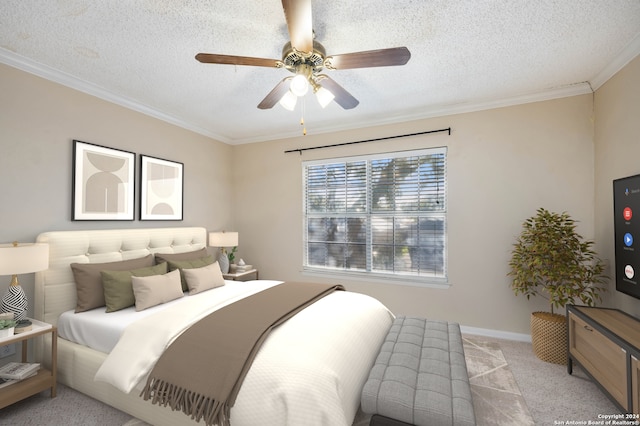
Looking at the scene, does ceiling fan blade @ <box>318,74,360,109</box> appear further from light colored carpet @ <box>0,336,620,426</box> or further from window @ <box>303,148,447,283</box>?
light colored carpet @ <box>0,336,620,426</box>

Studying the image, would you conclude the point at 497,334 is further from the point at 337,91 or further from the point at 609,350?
the point at 337,91

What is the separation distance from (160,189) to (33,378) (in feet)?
6.80

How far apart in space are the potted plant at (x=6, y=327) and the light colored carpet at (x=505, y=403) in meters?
0.58

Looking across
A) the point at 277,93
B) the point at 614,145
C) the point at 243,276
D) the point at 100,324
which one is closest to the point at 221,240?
the point at 243,276

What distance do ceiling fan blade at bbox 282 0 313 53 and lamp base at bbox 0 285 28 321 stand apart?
106 inches

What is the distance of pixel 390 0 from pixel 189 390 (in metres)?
2.54

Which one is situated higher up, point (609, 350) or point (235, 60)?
point (235, 60)

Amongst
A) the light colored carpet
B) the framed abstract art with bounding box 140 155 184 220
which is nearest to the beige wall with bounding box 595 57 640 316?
the light colored carpet

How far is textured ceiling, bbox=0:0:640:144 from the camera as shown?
1813mm

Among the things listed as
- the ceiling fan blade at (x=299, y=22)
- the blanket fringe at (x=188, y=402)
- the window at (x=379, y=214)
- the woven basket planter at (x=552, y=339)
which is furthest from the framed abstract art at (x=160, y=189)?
the woven basket planter at (x=552, y=339)

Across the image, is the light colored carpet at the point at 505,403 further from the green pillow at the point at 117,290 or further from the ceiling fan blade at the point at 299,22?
the ceiling fan blade at the point at 299,22

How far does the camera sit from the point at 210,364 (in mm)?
1565

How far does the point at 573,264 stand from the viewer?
8.46 ft

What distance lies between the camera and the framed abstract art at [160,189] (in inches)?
130
